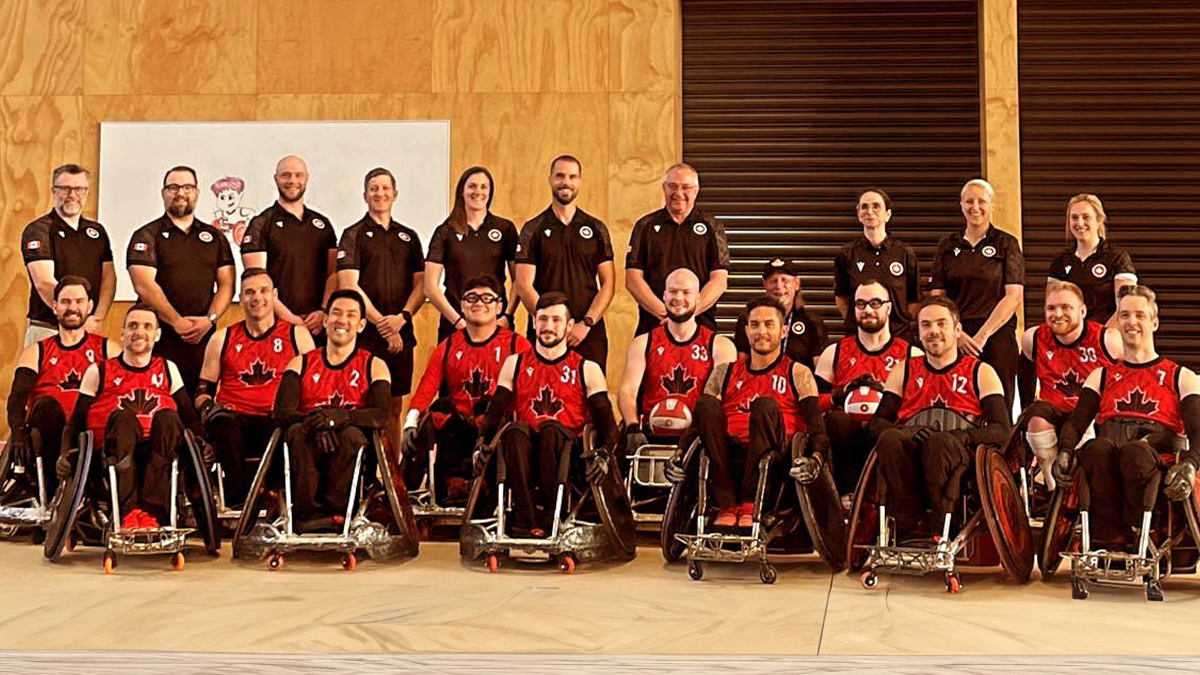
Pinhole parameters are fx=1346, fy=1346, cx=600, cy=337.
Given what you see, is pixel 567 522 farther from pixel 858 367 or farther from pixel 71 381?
pixel 71 381

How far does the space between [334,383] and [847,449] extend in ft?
6.88

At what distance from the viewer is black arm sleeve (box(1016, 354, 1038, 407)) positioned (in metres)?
6.03

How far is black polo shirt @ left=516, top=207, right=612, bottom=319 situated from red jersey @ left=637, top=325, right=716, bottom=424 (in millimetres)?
674

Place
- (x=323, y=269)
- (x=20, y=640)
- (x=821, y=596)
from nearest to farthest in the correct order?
(x=20, y=640), (x=821, y=596), (x=323, y=269)

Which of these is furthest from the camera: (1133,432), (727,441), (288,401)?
(288,401)

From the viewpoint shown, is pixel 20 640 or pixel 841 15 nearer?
pixel 20 640

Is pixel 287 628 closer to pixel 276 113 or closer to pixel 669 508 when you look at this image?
pixel 669 508

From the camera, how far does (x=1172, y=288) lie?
28.6 ft

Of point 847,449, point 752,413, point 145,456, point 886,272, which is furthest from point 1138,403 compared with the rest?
point 145,456

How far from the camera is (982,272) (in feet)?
20.5

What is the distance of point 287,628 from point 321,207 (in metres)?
5.40

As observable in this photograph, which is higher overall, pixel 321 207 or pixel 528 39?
pixel 528 39

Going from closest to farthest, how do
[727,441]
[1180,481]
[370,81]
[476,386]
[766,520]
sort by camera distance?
[1180,481] → [766,520] → [727,441] → [476,386] → [370,81]

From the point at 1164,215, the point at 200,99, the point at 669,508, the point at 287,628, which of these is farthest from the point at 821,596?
the point at 200,99
